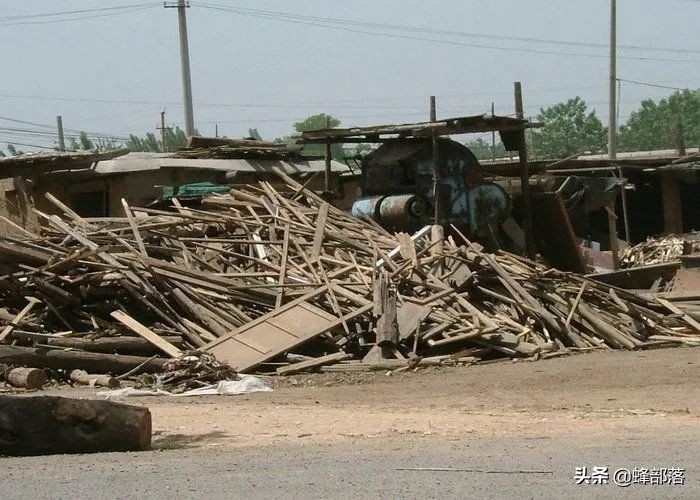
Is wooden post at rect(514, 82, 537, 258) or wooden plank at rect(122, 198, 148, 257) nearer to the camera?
wooden plank at rect(122, 198, 148, 257)

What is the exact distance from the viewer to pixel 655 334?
1623 cm

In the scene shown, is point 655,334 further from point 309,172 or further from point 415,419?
point 309,172

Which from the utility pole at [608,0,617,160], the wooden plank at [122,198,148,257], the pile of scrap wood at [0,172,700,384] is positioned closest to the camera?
the pile of scrap wood at [0,172,700,384]

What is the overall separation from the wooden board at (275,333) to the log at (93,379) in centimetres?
145

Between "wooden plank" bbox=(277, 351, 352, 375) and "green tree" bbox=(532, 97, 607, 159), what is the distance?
271ft

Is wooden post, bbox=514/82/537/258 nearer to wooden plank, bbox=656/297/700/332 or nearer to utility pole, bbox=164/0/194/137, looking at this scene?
wooden plank, bbox=656/297/700/332

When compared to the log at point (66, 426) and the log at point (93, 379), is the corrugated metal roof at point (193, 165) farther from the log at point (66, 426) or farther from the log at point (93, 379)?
the log at point (66, 426)

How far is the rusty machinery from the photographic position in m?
20.6

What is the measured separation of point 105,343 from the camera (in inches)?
543

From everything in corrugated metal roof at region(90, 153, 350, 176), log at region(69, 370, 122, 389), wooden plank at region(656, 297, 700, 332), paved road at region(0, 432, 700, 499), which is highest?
corrugated metal roof at region(90, 153, 350, 176)

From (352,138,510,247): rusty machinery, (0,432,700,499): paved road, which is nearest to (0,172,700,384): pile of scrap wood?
(352,138,510,247): rusty machinery

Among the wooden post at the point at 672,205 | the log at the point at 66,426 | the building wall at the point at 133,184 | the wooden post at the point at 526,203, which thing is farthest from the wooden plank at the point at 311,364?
the wooden post at the point at 672,205

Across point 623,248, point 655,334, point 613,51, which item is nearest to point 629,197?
point 623,248

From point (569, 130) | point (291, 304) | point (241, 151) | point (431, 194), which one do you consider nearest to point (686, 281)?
point (431, 194)
